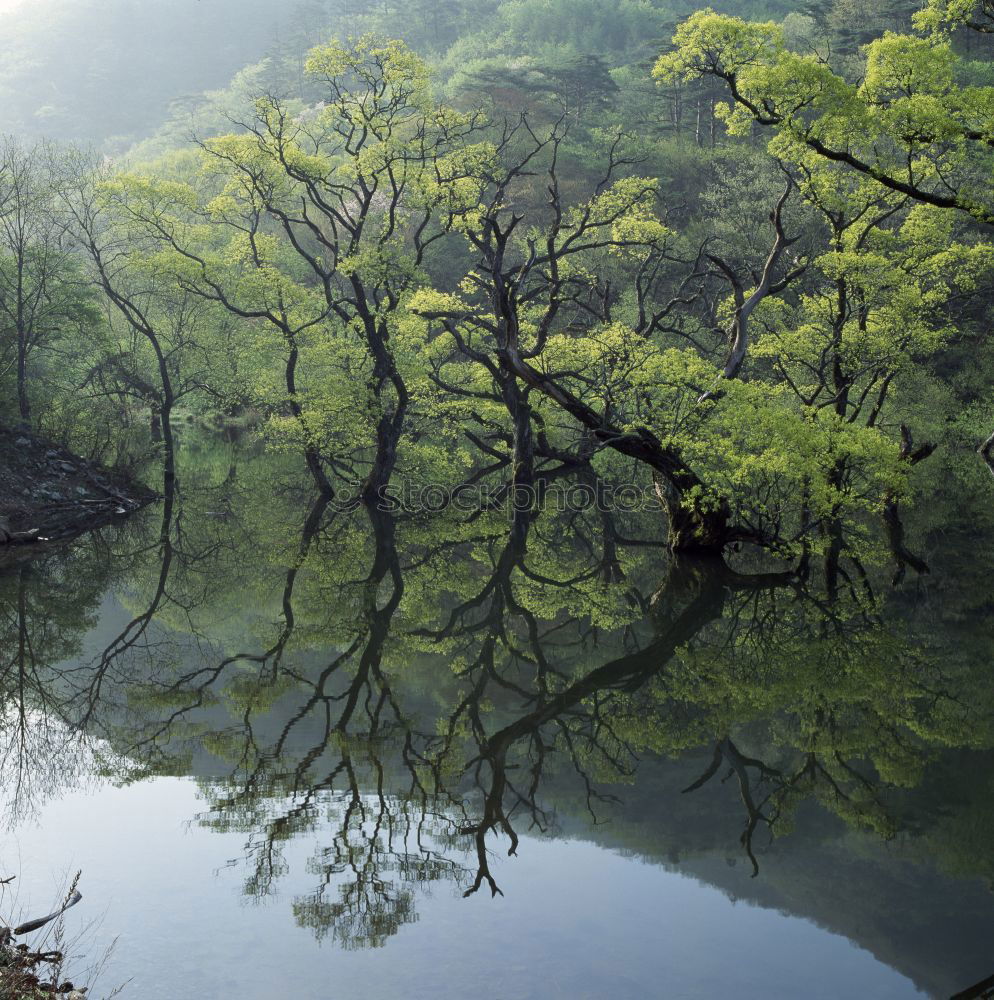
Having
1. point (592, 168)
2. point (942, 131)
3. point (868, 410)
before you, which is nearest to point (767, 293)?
point (942, 131)

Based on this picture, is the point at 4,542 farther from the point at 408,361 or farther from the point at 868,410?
the point at 868,410

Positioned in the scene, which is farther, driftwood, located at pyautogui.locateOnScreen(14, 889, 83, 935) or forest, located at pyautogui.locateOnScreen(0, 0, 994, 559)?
forest, located at pyautogui.locateOnScreen(0, 0, 994, 559)

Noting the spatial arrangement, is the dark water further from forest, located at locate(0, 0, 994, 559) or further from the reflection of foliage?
forest, located at locate(0, 0, 994, 559)

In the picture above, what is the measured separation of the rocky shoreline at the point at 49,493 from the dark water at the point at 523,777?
198 inches

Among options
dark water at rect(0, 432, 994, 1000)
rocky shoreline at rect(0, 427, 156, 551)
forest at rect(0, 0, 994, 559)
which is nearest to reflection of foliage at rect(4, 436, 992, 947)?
dark water at rect(0, 432, 994, 1000)

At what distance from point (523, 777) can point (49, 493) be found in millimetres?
18633

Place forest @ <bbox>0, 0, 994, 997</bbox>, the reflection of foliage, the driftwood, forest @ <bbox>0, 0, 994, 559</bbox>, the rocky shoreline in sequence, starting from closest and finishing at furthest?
the driftwood → the reflection of foliage → forest @ <bbox>0, 0, 994, 997</bbox> → forest @ <bbox>0, 0, 994, 559</bbox> → the rocky shoreline

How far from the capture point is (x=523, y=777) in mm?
9109

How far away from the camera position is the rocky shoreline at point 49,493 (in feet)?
71.6

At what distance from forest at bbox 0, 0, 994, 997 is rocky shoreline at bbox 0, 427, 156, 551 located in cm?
12

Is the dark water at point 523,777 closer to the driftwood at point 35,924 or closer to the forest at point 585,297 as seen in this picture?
the driftwood at point 35,924

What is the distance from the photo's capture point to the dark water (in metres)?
6.63

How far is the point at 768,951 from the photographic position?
6691 millimetres

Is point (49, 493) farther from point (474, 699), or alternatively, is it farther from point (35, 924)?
point (35, 924)
